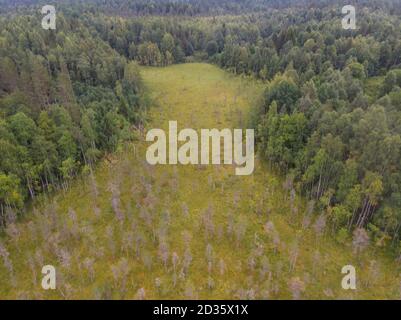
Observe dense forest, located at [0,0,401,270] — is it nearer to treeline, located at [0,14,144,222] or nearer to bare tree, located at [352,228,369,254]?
treeline, located at [0,14,144,222]

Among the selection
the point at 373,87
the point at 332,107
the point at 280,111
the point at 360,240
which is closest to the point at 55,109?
the point at 280,111

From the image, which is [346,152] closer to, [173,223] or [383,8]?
[173,223]

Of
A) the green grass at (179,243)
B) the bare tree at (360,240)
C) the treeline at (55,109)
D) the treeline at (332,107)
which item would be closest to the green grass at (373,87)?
the treeline at (332,107)

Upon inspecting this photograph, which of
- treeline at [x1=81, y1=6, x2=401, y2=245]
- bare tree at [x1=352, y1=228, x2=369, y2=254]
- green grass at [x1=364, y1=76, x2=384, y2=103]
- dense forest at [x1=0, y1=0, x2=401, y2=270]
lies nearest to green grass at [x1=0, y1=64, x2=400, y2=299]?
bare tree at [x1=352, y1=228, x2=369, y2=254]

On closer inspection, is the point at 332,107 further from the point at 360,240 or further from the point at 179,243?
the point at 179,243

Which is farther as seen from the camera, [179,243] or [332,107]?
[332,107]
